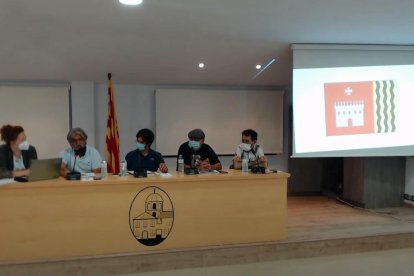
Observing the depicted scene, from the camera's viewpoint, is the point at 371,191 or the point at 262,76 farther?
the point at 262,76

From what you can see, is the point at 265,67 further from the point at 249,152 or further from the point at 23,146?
the point at 23,146

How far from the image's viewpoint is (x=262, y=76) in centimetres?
523

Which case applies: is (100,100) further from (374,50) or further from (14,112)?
(374,50)

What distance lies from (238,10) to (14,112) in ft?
12.5

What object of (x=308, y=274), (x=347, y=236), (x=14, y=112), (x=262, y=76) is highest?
(x=262, y=76)

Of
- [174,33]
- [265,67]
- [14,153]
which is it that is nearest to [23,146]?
[14,153]

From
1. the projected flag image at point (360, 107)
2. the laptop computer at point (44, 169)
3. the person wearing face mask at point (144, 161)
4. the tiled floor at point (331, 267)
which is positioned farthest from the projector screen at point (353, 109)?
the laptop computer at point (44, 169)

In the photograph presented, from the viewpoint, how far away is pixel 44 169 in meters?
2.79

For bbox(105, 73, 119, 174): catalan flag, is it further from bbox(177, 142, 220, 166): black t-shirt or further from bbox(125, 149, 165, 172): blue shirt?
bbox(177, 142, 220, 166): black t-shirt

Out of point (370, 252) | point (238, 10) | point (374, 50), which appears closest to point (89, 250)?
point (238, 10)

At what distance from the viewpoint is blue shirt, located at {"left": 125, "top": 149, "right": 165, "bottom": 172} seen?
332cm

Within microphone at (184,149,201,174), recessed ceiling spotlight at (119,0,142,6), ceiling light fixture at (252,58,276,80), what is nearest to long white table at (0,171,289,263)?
microphone at (184,149,201,174)

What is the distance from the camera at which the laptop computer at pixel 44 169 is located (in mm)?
2729

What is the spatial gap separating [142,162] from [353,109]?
8.95ft
